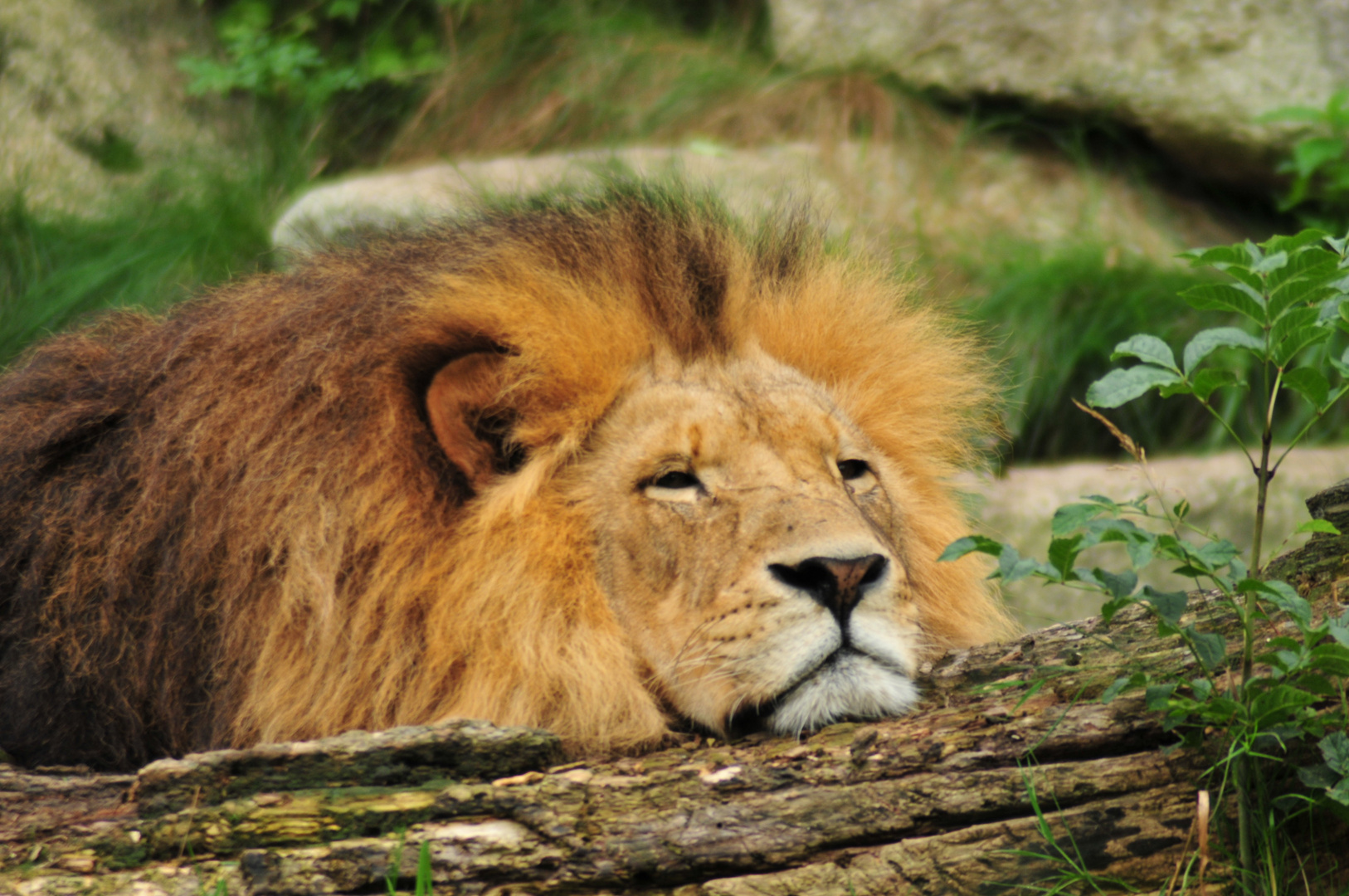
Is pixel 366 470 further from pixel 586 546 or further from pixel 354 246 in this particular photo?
pixel 354 246

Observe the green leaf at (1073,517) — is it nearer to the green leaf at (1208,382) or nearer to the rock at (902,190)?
the green leaf at (1208,382)

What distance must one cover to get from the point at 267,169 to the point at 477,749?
5.07m

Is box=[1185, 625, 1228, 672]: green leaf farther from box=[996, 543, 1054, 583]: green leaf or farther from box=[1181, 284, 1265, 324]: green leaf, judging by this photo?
box=[1181, 284, 1265, 324]: green leaf

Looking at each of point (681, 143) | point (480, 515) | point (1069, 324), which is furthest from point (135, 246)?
point (1069, 324)

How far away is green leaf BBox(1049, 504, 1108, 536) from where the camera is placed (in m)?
2.11

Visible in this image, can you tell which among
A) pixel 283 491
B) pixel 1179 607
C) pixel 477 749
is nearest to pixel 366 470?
pixel 283 491

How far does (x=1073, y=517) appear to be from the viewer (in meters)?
2.12

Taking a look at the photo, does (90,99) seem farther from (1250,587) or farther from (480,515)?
(1250,587)

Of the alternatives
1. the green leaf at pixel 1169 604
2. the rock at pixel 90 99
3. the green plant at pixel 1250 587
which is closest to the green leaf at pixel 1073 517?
the green plant at pixel 1250 587

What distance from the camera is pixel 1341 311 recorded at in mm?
2197

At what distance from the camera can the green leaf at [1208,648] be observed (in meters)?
2.18

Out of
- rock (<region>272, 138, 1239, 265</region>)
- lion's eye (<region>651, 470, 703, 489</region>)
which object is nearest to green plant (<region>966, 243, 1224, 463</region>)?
rock (<region>272, 138, 1239, 265</region>)

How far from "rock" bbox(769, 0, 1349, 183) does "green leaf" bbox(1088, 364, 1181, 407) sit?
4901mm

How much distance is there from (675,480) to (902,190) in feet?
14.0
